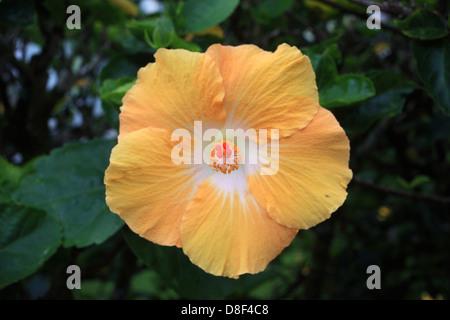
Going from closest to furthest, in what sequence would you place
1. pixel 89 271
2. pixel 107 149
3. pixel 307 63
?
pixel 307 63 → pixel 107 149 → pixel 89 271

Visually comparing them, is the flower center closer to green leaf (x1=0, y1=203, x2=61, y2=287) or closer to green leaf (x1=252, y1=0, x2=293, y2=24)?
green leaf (x1=0, y1=203, x2=61, y2=287)

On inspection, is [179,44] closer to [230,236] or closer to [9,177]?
[230,236]

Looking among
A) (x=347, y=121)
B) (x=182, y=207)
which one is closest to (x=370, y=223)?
(x=347, y=121)

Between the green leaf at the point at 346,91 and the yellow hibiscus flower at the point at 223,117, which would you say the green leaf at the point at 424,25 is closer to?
the green leaf at the point at 346,91

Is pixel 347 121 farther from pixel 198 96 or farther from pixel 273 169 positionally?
pixel 198 96

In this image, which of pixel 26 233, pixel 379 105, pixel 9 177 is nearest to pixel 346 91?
pixel 379 105
